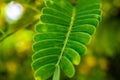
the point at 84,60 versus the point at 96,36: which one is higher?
the point at 96,36

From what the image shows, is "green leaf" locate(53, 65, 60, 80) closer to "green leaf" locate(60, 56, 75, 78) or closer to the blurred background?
"green leaf" locate(60, 56, 75, 78)

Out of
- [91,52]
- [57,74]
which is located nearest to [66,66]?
[57,74]

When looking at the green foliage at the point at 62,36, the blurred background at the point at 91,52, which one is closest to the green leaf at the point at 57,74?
the green foliage at the point at 62,36

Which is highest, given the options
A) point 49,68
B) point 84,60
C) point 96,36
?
point 49,68

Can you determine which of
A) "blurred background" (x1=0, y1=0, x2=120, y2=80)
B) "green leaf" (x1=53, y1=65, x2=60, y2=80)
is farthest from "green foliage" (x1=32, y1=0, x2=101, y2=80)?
"blurred background" (x1=0, y1=0, x2=120, y2=80)

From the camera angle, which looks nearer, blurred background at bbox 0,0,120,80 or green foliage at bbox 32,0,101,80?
green foliage at bbox 32,0,101,80

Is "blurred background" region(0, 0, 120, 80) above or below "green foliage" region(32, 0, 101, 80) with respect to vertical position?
below

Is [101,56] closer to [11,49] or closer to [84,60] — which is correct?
[84,60]

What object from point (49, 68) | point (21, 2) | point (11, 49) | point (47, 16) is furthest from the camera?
Answer: point (11, 49)

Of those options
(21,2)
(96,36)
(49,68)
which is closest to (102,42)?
(96,36)
